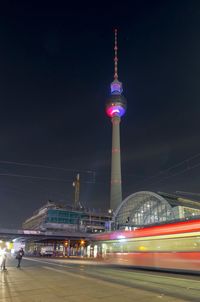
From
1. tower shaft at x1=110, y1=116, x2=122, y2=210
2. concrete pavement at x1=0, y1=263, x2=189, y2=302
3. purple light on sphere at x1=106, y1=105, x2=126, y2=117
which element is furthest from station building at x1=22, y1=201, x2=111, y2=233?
concrete pavement at x1=0, y1=263, x2=189, y2=302

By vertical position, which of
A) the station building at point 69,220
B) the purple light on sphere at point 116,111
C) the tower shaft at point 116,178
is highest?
the purple light on sphere at point 116,111

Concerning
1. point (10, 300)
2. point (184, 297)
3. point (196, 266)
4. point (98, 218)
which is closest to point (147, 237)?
point (196, 266)

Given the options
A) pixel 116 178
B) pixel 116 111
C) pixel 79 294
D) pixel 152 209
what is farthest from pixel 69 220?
pixel 79 294

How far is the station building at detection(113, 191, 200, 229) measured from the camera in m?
74.4

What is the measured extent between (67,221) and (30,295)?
94.5m


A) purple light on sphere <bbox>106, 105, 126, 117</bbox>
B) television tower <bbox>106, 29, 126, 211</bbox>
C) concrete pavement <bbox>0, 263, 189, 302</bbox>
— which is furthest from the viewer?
purple light on sphere <bbox>106, 105, 126, 117</bbox>

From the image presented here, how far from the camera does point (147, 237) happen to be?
21984 millimetres

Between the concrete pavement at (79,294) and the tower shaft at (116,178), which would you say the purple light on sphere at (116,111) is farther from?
the concrete pavement at (79,294)

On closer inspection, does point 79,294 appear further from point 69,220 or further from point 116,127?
point 116,127

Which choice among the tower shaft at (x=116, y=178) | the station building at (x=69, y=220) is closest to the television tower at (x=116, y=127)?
the tower shaft at (x=116, y=178)

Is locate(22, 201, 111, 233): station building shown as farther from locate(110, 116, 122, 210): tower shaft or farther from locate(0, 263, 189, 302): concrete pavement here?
locate(0, 263, 189, 302): concrete pavement

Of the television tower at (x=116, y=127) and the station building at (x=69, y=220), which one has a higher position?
the television tower at (x=116, y=127)

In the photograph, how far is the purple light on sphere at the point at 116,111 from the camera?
12357 cm

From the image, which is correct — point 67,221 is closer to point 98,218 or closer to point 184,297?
point 98,218
